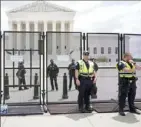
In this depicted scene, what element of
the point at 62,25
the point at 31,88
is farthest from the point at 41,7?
the point at 31,88

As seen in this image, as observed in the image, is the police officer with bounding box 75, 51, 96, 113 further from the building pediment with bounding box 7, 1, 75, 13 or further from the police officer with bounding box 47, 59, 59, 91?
the building pediment with bounding box 7, 1, 75, 13

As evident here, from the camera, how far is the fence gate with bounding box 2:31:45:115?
40.0ft

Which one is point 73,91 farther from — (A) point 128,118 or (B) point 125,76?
(A) point 128,118

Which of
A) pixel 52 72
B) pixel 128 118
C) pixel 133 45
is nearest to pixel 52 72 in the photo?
pixel 52 72

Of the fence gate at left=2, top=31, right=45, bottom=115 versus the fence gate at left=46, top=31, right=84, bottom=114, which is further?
the fence gate at left=46, top=31, right=84, bottom=114

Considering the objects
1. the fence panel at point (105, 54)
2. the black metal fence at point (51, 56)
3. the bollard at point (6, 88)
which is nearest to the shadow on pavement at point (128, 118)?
the black metal fence at point (51, 56)

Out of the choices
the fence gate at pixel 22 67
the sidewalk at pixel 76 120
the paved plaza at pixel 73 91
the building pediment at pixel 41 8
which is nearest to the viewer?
the sidewalk at pixel 76 120

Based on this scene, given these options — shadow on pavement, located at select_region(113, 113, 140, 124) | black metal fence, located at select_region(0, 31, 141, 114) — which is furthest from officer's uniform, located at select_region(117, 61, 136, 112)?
black metal fence, located at select_region(0, 31, 141, 114)

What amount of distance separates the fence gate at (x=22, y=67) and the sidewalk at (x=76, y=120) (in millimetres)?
1876

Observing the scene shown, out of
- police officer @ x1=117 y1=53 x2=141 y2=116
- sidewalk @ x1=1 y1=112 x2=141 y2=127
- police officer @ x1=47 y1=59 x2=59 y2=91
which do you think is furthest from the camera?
police officer @ x1=47 y1=59 x2=59 y2=91

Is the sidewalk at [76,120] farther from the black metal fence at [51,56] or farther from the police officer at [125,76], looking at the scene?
the black metal fence at [51,56]

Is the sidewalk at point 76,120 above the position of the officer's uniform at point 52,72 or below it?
below

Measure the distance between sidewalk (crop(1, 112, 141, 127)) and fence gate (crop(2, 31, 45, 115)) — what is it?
1.88 metres

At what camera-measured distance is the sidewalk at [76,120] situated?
9188 millimetres
